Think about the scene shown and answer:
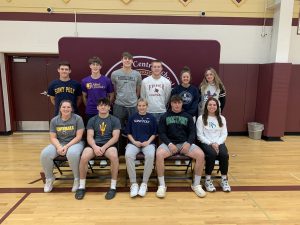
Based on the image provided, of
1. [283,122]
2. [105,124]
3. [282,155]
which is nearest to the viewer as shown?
[105,124]

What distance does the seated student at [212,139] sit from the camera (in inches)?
118

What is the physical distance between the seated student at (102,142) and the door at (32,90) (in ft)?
10.3

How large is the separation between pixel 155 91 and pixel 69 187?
63.9 inches

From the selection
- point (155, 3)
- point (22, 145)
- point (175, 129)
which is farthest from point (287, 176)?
point (22, 145)

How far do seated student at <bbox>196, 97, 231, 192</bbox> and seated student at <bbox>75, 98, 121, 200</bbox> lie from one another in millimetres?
1057

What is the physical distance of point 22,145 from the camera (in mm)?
4852

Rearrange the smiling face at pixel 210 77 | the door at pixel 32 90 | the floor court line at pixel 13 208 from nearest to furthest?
the floor court line at pixel 13 208, the smiling face at pixel 210 77, the door at pixel 32 90

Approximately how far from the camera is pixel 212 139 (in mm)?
3131

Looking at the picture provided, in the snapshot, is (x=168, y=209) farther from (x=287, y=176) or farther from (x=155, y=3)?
(x=155, y=3)

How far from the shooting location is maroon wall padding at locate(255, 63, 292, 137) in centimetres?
517

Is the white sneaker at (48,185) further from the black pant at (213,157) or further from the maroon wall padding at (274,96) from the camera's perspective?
the maroon wall padding at (274,96)

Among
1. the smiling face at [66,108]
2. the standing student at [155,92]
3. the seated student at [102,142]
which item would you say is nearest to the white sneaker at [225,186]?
the standing student at [155,92]

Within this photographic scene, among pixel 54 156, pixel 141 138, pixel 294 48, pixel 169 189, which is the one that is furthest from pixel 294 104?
pixel 54 156

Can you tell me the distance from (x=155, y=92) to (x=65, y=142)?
131cm
